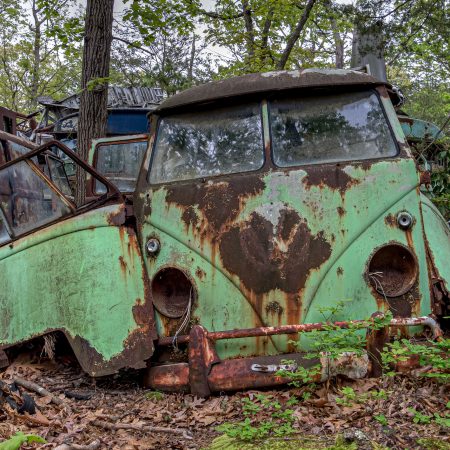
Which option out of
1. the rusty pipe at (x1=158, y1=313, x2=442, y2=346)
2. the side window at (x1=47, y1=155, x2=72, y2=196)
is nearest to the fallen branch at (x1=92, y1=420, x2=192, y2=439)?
the rusty pipe at (x1=158, y1=313, x2=442, y2=346)

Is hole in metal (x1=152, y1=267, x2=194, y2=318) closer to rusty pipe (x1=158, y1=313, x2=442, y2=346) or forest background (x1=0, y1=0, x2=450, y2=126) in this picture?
rusty pipe (x1=158, y1=313, x2=442, y2=346)

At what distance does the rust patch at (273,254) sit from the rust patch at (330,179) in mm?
263

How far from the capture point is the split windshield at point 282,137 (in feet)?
12.1

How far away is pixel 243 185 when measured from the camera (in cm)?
362

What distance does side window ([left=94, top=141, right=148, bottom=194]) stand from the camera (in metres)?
4.80

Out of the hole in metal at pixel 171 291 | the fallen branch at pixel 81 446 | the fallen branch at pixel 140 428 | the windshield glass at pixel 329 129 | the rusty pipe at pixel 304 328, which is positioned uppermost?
the windshield glass at pixel 329 129

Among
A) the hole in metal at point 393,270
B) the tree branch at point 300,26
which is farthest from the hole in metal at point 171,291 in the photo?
the tree branch at point 300,26

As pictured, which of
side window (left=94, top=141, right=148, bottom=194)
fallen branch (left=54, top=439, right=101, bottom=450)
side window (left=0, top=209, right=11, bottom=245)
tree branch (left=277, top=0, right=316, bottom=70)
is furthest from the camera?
tree branch (left=277, top=0, right=316, bottom=70)

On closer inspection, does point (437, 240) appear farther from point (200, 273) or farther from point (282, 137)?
point (200, 273)

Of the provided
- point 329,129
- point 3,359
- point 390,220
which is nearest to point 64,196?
point 3,359

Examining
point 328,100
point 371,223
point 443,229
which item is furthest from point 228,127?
point 443,229

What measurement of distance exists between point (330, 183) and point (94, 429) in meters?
2.09

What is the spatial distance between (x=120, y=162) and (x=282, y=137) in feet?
6.15

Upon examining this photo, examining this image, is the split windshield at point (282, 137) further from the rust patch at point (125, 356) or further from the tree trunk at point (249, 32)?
the tree trunk at point (249, 32)
